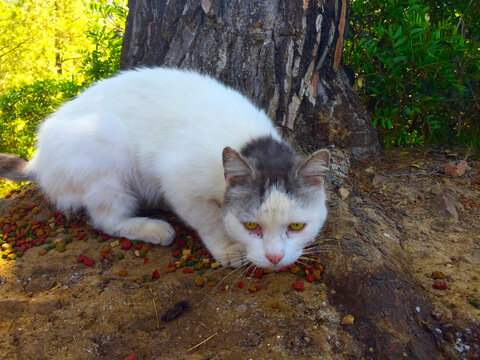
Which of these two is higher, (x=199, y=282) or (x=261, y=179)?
(x=261, y=179)

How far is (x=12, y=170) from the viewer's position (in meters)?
3.50

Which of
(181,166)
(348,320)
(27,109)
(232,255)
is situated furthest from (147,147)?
(27,109)

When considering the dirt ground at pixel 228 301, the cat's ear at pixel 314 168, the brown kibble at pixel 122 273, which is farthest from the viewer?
the brown kibble at pixel 122 273

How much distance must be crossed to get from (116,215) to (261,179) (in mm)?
1290

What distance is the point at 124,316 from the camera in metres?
2.21

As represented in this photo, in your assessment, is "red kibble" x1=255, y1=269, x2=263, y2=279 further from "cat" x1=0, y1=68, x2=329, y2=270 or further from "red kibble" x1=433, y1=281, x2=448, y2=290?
"red kibble" x1=433, y1=281, x2=448, y2=290

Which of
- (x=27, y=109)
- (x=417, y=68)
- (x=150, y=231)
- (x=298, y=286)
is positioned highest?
(x=417, y=68)

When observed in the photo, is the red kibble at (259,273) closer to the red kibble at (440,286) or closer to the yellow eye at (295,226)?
the yellow eye at (295,226)

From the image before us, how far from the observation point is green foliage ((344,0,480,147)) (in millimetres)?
3396

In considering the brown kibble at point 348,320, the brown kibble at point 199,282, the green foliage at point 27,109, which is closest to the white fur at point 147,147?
the brown kibble at point 199,282

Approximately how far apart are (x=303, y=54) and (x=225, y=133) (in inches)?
46.7

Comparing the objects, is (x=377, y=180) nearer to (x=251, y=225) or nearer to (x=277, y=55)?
(x=277, y=55)

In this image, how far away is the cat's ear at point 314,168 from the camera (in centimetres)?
228

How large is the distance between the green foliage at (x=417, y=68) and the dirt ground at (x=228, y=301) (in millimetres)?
1016
